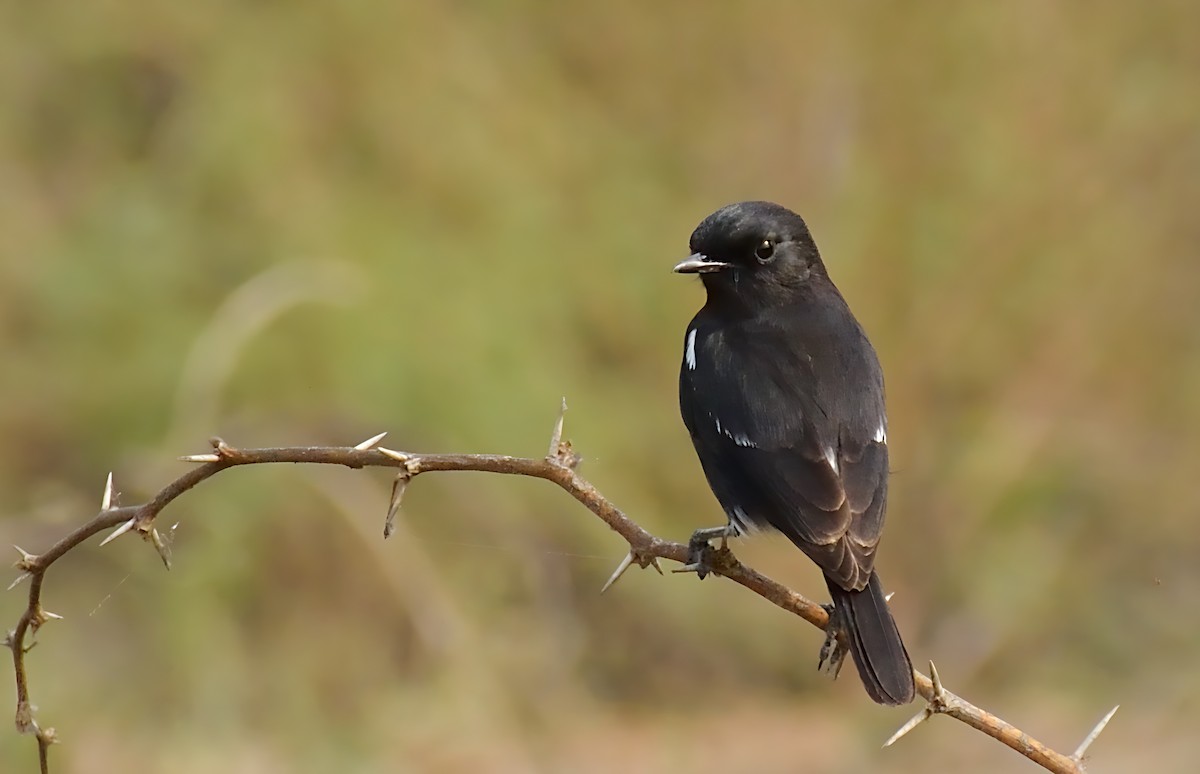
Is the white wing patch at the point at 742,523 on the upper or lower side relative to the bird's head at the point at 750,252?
lower

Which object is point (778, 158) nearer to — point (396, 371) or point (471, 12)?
point (471, 12)

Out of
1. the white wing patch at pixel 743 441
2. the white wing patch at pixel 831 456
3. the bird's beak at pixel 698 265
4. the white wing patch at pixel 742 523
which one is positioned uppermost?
the bird's beak at pixel 698 265

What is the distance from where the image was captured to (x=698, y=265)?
382 centimetres

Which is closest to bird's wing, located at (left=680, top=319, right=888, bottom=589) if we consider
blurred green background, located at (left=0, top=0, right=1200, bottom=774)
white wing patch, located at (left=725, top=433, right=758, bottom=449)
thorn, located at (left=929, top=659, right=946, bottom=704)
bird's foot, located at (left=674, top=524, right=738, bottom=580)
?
white wing patch, located at (left=725, top=433, right=758, bottom=449)

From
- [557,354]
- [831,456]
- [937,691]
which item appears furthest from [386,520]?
[557,354]

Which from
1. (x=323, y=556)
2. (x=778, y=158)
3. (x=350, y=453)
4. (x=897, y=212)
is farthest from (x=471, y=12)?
(x=350, y=453)

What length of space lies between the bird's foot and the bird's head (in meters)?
0.75

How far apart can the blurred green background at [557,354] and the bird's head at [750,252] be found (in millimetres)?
2528

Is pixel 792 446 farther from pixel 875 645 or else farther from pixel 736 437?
pixel 875 645

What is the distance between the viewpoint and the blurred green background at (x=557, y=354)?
6824 mm

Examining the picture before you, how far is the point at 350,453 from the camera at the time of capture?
233 cm

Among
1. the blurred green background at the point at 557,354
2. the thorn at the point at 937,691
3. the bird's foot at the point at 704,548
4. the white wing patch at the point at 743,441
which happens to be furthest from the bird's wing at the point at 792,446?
the blurred green background at the point at 557,354

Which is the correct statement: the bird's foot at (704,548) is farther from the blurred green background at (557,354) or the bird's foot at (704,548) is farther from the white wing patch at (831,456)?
the blurred green background at (557,354)

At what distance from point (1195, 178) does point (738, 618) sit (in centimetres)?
443
